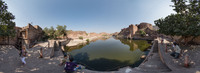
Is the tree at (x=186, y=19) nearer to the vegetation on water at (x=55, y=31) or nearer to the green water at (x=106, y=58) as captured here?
the green water at (x=106, y=58)

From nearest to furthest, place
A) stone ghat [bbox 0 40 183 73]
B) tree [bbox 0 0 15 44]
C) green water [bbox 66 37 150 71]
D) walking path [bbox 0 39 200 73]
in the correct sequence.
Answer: walking path [bbox 0 39 200 73] < stone ghat [bbox 0 40 183 73] < tree [bbox 0 0 15 44] < green water [bbox 66 37 150 71]

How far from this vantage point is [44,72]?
224 inches

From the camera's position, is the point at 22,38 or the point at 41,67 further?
the point at 22,38

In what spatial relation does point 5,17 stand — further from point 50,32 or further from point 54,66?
point 50,32

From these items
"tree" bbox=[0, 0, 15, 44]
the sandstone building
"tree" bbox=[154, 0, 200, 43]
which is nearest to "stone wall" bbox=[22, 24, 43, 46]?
the sandstone building

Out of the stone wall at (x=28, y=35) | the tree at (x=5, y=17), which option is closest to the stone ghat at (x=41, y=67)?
the tree at (x=5, y=17)

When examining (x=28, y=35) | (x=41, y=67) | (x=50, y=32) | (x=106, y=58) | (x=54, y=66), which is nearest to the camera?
(x=41, y=67)

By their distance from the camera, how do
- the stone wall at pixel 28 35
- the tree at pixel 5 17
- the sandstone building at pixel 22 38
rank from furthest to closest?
the stone wall at pixel 28 35, the sandstone building at pixel 22 38, the tree at pixel 5 17

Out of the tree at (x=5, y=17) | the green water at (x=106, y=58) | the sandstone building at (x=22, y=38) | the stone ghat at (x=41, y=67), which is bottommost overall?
the green water at (x=106, y=58)

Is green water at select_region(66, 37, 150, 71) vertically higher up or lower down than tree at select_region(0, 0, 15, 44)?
lower down

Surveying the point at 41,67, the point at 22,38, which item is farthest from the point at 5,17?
the point at 22,38

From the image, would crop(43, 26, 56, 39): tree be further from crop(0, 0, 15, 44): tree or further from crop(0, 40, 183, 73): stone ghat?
crop(0, 40, 183, 73): stone ghat

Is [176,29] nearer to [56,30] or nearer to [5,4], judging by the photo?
[5,4]

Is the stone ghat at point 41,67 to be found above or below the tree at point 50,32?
below
